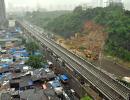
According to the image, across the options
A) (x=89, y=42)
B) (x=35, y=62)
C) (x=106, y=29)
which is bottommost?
(x=89, y=42)

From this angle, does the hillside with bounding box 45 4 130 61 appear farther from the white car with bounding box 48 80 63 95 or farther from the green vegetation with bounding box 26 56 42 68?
the white car with bounding box 48 80 63 95

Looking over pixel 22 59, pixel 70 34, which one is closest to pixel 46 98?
pixel 22 59

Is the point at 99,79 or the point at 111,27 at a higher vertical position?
the point at 111,27

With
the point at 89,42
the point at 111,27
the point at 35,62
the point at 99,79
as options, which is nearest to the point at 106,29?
the point at 111,27

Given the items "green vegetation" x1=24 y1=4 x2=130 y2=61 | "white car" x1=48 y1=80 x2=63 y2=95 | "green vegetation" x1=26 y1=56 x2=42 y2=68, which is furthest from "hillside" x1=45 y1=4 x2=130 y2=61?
"white car" x1=48 y1=80 x2=63 y2=95

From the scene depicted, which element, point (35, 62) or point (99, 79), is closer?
→ point (99, 79)

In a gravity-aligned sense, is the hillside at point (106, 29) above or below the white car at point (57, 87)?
above

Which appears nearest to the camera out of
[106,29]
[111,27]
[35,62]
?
[35,62]

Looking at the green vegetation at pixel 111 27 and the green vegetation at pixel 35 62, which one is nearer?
the green vegetation at pixel 35 62

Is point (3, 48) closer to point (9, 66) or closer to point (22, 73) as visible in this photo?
point (9, 66)

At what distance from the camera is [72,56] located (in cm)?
2847

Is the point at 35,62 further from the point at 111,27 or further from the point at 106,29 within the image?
the point at 106,29

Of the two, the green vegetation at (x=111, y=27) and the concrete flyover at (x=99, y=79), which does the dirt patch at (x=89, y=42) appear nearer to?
the green vegetation at (x=111, y=27)

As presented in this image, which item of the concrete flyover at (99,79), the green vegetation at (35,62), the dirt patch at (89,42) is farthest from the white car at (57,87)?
the dirt patch at (89,42)
